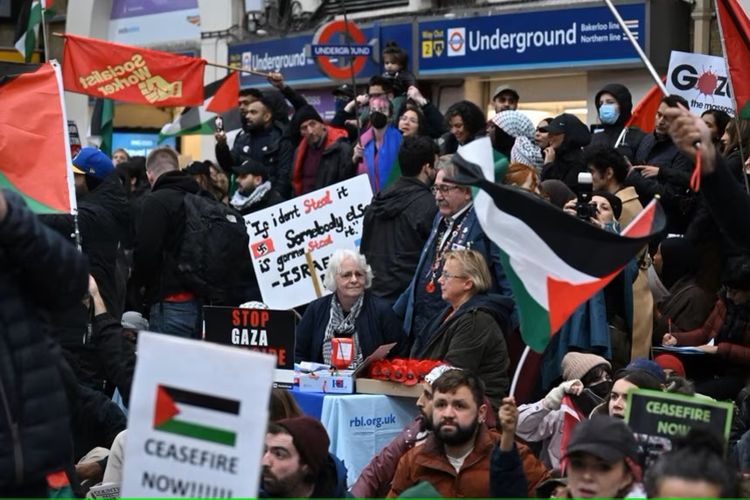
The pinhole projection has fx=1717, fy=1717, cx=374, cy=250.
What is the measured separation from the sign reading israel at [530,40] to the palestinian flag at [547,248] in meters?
10.0

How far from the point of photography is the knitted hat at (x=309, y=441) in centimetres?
684

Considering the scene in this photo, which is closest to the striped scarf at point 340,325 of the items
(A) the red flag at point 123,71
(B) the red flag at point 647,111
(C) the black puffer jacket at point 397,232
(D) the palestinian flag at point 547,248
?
(C) the black puffer jacket at point 397,232

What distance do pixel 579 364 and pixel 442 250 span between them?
144 cm

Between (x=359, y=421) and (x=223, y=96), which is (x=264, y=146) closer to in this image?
(x=223, y=96)

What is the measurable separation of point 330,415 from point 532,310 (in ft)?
9.46

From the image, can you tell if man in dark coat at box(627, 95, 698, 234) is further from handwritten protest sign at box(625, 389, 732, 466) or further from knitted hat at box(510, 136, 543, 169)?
handwritten protest sign at box(625, 389, 732, 466)

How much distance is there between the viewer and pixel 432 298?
992cm

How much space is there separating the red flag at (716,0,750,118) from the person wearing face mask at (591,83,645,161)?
347 centimetres

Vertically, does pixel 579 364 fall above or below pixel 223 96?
below

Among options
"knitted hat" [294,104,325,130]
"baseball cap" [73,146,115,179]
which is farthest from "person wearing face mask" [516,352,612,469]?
"knitted hat" [294,104,325,130]

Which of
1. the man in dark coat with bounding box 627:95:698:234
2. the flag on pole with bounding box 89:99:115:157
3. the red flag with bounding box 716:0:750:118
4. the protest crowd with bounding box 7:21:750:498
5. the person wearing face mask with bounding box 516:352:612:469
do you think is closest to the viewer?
the protest crowd with bounding box 7:21:750:498

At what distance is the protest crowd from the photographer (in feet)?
17.5

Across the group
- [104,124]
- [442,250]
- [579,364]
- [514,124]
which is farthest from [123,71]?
[579,364]

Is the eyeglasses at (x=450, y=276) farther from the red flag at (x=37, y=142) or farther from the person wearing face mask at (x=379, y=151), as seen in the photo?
the person wearing face mask at (x=379, y=151)
